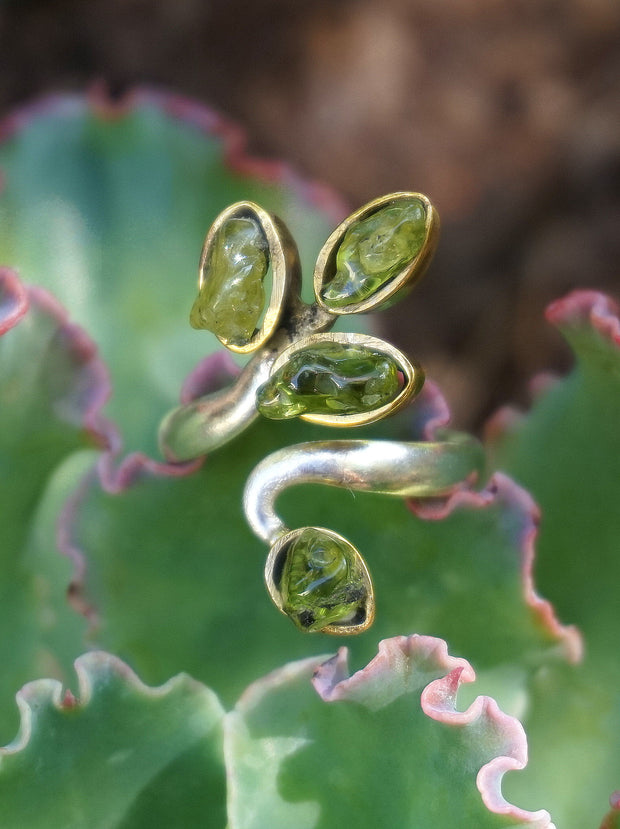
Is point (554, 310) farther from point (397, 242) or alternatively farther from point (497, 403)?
point (497, 403)

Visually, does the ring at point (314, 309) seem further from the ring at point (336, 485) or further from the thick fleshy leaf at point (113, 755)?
the thick fleshy leaf at point (113, 755)

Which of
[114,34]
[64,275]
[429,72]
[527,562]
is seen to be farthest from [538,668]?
[114,34]

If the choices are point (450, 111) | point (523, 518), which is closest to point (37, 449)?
point (523, 518)

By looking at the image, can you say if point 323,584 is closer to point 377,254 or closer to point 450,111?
point 377,254

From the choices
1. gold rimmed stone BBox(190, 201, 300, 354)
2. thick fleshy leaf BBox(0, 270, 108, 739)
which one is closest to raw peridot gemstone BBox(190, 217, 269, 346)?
gold rimmed stone BBox(190, 201, 300, 354)

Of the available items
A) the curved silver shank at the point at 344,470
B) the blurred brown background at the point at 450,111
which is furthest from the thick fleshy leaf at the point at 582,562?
the blurred brown background at the point at 450,111

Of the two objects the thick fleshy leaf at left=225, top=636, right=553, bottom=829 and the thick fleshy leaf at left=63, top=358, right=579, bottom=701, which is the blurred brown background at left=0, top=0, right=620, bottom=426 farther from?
the thick fleshy leaf at left=225, top=636, right=553, bottom=829

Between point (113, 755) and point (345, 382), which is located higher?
point (345, 382)
